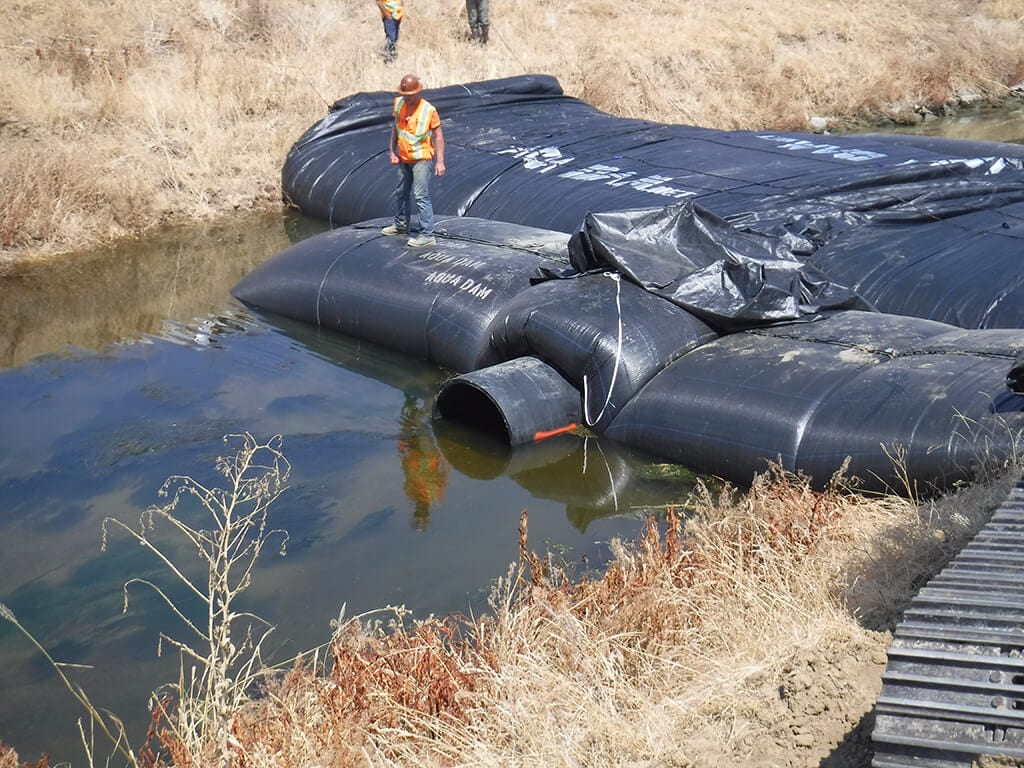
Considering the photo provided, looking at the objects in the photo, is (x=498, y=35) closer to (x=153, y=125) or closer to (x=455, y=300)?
(x=153, y=125)

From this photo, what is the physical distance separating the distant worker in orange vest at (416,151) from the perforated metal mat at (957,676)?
699 cm

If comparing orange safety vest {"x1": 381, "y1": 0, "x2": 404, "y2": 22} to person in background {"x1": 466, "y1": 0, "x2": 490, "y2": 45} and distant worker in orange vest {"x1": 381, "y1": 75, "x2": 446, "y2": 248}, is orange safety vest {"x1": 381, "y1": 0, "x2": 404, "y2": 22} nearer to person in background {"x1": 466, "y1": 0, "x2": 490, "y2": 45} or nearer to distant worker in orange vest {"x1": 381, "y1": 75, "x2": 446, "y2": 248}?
person in background {"x1": 466, "y1": 0, "x2": 490, "y2": 45}

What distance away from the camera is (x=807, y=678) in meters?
3.79

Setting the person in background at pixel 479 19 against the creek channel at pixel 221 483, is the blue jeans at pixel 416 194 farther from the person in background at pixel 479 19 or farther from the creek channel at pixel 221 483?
the person in background at pixel 479 19

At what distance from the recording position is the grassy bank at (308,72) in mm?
13133

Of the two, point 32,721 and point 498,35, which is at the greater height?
point 498,35

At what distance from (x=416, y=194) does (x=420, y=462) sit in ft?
10.3

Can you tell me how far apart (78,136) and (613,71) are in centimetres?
869

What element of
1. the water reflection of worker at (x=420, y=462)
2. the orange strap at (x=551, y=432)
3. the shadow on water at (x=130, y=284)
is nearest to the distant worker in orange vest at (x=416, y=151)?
the water reflection of worker at (x=420, y=462)

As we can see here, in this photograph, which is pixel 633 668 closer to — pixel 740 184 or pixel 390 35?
pixel 740 184

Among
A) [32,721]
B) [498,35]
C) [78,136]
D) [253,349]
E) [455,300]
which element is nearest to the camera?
[32,721]

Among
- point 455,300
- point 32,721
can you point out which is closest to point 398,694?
point 32,721

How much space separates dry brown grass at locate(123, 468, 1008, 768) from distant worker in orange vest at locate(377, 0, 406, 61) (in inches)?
560

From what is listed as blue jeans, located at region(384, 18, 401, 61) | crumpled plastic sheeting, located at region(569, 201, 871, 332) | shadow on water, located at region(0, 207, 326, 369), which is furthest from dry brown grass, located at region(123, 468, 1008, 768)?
blue jeans, located at region(384, 18, 401, 61)
